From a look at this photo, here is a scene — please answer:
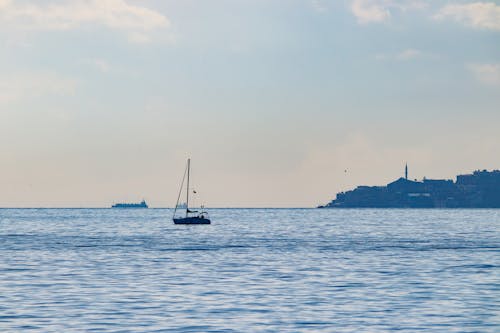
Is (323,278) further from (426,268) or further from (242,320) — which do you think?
(242,320)

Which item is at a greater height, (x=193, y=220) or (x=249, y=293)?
(x=193, y=220)

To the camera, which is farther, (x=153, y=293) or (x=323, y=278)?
(x=323, y=278)

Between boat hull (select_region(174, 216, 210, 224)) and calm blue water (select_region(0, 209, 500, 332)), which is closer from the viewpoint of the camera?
calm blue water (select_region(0, 209, 500, 332))

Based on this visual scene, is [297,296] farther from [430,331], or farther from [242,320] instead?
[430,331]

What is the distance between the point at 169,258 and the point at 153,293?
34.3 meters

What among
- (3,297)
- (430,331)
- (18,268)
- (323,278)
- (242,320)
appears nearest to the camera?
(430,331)

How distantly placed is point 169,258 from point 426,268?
25023 mm

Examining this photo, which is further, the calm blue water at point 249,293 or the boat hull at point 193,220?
the boat hull at point 193,220

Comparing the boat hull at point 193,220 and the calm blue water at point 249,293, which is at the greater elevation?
the boat hull at point 193,220

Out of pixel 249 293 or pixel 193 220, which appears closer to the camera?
pixel 249 293

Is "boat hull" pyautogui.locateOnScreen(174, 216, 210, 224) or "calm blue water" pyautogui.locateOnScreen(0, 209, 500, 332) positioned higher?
"boat hull" pyautogui.locateOnScreen(174, 216, 210, 224)

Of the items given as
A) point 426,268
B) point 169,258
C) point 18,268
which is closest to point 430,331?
point 426,268

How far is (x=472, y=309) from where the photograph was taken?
47.0 metres

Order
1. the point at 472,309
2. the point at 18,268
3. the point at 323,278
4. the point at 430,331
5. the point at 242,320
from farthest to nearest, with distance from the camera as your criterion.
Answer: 1. the point at 18,268
2. the point at 323,278
3. the point at 472,309
4. the point at 242,320
5. the point at 430,331
